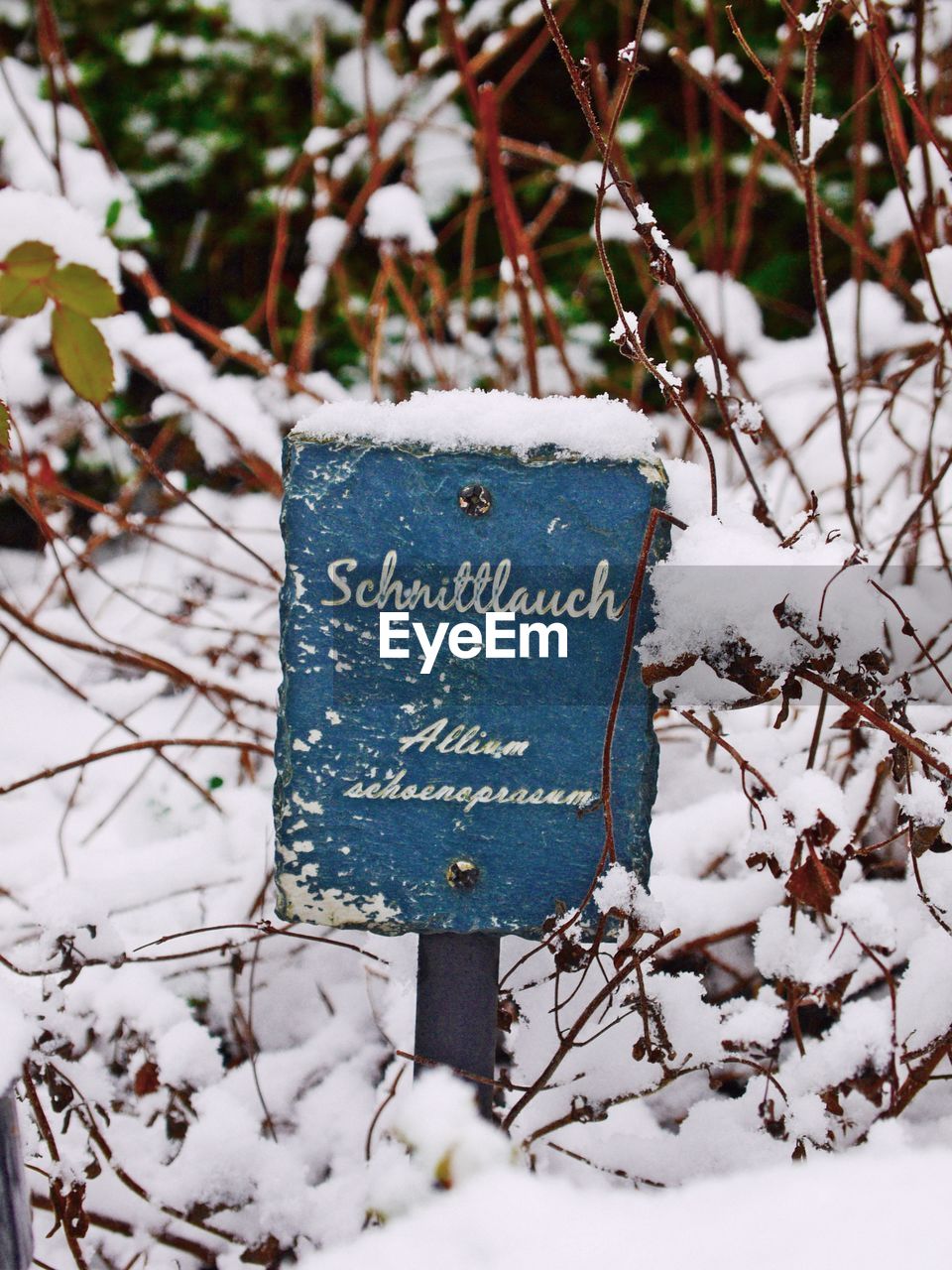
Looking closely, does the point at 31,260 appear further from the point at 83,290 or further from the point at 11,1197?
the point at 11,1197

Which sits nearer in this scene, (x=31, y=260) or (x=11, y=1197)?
(x=31, y=260)

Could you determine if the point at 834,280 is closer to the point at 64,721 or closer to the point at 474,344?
the point at 474,344

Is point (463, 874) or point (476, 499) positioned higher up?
point (476, 499)

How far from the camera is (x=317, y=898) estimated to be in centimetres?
83

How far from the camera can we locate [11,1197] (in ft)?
2.80

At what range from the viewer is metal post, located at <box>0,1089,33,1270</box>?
84 centimetres

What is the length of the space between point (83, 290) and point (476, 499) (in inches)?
12.4

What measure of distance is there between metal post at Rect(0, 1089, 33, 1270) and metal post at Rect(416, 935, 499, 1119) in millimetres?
340

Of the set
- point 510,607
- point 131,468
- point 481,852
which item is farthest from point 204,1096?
point 131,468

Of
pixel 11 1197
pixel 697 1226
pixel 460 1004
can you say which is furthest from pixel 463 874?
pixel 11 1197

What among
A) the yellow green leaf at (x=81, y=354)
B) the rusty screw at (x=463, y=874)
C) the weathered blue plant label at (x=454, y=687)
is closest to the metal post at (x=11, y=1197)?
the weathered blue plant label at (x=454, y=687)

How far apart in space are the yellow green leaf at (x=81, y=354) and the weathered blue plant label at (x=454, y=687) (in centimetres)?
14

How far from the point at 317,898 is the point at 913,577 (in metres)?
0.85
